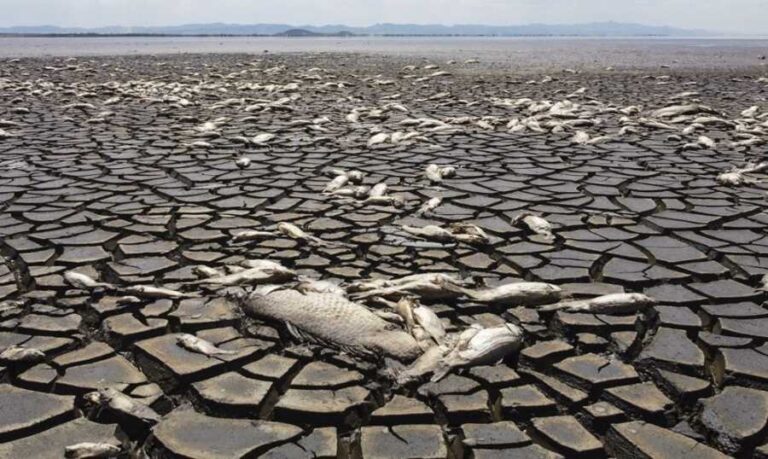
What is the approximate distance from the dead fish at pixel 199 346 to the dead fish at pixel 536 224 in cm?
219

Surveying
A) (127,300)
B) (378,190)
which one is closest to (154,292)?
(127,300)

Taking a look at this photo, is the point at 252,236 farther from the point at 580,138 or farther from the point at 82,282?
the point at 580,138

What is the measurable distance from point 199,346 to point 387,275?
112cm

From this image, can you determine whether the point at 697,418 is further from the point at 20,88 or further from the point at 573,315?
the point at 20,88

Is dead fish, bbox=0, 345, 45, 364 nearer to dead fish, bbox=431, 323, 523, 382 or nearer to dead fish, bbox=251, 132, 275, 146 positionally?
dead fish, bbox=431, 323, 523, 382

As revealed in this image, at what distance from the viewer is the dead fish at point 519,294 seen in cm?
298

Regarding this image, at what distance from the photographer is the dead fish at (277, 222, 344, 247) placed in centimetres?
384

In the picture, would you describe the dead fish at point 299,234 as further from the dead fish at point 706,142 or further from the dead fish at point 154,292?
the dead fish at point 706,142

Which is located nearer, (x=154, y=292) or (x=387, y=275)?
(x=154, y=292)

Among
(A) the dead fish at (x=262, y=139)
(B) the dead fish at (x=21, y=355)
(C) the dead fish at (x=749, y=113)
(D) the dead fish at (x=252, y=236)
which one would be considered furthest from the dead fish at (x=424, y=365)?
(C) the dead fish at (x=749, y=113)

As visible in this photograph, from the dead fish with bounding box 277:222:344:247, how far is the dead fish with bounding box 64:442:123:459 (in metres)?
2.02

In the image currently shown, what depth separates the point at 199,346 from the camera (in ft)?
8.35

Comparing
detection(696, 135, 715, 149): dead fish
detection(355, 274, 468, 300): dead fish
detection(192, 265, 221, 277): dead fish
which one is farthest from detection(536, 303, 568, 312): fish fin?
detection(696, 135, 715, 149): dead fish

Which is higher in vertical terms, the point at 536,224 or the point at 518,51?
the point at 518,51
